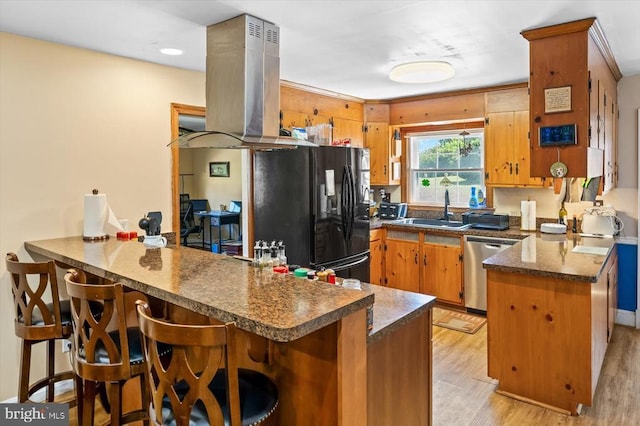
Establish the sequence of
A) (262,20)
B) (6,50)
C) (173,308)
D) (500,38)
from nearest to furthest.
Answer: (173,308) → (262,20) → (6,50) → (500,38)

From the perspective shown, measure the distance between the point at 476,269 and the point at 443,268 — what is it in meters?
0.36

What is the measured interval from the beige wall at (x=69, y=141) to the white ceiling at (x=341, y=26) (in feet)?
0.49

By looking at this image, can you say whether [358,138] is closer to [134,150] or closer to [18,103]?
[134,150]

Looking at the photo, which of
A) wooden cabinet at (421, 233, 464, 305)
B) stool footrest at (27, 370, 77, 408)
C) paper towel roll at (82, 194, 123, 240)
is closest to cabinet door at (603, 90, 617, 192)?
wooden cabinet at (421, 233, 464, 305)

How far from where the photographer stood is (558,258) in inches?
118

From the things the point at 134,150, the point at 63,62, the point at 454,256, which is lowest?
the point at 454,256

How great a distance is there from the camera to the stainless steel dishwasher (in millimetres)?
4387

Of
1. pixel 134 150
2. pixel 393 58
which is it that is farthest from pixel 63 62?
pixel 393 58

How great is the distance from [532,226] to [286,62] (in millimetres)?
2949

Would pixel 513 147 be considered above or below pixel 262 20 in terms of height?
below

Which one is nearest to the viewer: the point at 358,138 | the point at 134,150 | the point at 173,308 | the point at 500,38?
the point at 173,308

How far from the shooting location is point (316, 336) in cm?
157

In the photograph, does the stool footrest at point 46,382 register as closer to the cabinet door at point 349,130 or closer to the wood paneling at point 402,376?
the wood paneling at point 402,376

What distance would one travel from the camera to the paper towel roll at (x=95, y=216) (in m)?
2.99
